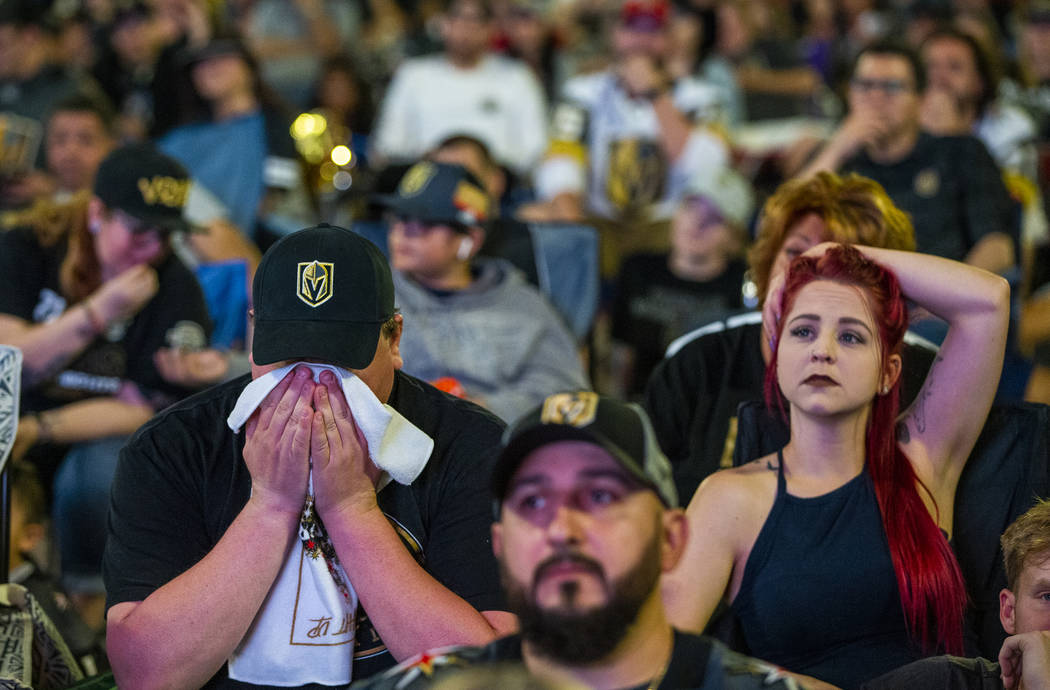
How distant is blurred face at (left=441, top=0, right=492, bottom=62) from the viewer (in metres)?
6.73

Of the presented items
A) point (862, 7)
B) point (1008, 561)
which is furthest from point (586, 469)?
point (862, 7)

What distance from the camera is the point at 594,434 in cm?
174

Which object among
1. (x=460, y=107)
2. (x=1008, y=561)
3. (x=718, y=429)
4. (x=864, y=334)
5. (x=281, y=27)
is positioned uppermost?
(x=281, y=27)

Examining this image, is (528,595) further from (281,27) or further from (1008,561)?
(281,27)

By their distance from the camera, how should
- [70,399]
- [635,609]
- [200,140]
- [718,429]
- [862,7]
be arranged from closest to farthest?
[635,609] < [718,429] < [70,399] < [200,140] < [862,7]

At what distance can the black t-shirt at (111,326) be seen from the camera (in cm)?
400

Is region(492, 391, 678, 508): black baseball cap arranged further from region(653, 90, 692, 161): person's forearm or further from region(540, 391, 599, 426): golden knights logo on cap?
region(653, 90, 692, 161): person's forearm

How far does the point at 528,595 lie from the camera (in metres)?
1.73

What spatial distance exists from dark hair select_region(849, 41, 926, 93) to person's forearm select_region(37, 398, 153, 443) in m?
2.93

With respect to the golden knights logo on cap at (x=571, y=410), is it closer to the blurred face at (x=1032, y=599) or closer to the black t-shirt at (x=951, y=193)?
the blurred face at (x=1032, y=599)

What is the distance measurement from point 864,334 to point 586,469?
0.99m

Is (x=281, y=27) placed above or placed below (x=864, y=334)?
above

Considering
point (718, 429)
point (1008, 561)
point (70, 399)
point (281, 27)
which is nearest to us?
point (1008, 561)

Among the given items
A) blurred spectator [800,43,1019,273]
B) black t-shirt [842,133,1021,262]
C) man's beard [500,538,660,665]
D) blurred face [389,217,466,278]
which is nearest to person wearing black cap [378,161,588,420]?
blurred face [389,217,466,278]
